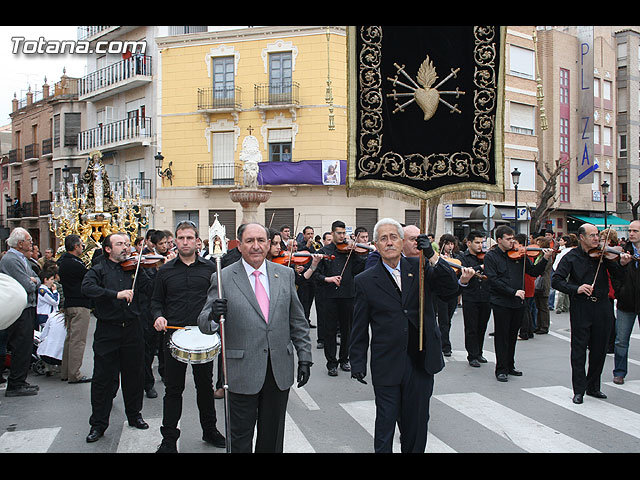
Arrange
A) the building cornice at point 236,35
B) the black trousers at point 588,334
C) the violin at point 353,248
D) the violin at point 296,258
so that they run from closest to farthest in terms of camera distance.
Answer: the black trousers at point 588,334
the violin at point 296,258
the violin at point 353,248
the building cornice at point 236,35

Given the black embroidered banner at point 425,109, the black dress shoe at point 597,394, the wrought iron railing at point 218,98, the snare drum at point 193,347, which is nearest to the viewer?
the snare drum at point 193,347

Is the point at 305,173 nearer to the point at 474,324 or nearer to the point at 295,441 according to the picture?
the point at 474,324

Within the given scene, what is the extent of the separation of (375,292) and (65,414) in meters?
4.12

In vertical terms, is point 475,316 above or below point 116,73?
below

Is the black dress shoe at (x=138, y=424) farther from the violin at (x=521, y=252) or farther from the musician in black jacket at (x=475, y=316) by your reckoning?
the violin at (x=521, y=252)

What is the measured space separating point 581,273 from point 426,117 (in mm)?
2867

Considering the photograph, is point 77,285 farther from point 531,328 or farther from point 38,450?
point 531,328

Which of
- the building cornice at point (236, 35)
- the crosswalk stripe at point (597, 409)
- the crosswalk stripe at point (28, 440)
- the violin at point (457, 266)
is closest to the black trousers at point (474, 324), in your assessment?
the violin at point (457, 266)

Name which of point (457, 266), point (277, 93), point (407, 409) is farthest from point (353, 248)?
point (277, 93)

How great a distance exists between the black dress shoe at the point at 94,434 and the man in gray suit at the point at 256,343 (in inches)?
85.0

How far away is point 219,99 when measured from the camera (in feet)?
94.4

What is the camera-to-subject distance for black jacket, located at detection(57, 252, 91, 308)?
770cm

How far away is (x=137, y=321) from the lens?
5.98m

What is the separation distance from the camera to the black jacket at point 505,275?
26.1ft
